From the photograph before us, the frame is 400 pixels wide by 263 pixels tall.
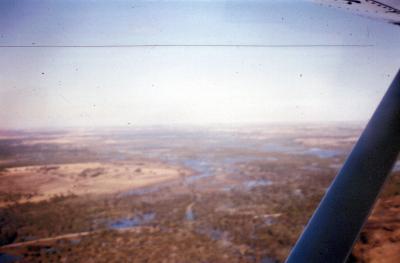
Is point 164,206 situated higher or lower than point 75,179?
higher

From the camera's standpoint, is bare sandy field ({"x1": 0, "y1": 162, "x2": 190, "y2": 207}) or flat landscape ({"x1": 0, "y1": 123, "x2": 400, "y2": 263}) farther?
bare sandy field ({"x1": 0, "y1": 162, "x2": 190, "y2": 207})

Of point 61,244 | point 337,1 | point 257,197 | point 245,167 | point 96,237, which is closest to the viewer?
point 337,1

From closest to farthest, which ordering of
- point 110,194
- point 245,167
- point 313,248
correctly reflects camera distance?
point 313,248 < point 110,194 < point 245,167

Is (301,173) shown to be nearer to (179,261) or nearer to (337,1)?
(179,261)

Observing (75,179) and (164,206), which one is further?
(75,179)

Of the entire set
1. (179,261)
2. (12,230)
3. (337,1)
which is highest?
(337,1)

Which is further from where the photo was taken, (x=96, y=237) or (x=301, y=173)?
(x=301, y=173)

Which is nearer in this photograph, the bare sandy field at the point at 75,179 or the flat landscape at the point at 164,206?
the flat landscape at the point at 164,206


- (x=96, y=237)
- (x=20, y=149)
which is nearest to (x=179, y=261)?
(x=96, y=237)
